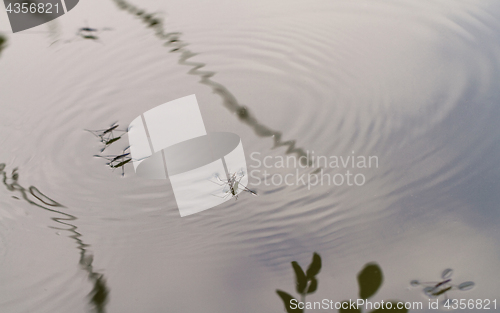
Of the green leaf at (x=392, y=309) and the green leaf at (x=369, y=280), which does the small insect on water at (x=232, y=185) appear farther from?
the green leaf at (x=392, y=309)

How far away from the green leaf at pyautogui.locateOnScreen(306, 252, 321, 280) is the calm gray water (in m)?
0.03

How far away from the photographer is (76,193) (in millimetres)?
1483

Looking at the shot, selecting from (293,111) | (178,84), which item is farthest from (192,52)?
(293,111)

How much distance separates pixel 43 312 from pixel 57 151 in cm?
61

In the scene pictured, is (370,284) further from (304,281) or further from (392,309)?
(304,281)

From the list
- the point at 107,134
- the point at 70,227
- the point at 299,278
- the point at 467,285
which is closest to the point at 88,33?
the point at 107,134

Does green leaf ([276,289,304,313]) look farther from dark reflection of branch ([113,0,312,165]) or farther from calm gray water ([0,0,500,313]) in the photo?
dark reflection of branch ([113,0,312,165])

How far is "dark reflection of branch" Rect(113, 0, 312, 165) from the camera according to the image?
5.12 feet

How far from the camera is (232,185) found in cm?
146

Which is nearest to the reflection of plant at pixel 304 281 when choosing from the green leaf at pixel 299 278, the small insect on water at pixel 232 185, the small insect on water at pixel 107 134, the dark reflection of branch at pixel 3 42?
the green leaf at pixel 299 278

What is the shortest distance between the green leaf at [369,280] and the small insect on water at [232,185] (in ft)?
1.59

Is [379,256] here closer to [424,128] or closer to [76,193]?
[424,128]

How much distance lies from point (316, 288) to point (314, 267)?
0.24 feet

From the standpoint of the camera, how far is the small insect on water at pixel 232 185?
4.77 feet
